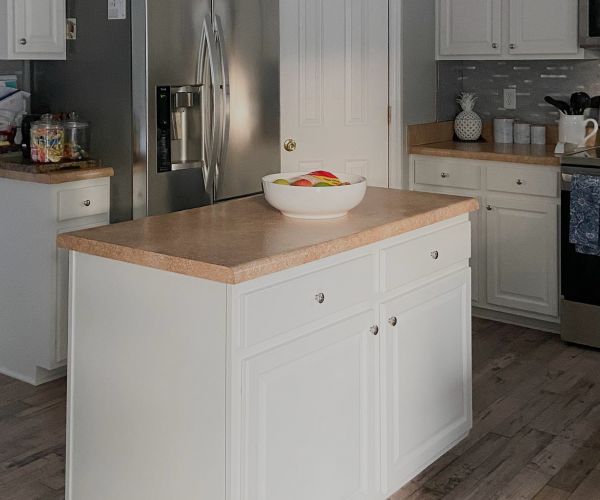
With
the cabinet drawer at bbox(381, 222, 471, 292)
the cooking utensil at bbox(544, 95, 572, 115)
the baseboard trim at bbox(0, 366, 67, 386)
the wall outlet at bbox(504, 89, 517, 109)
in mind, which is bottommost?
the baseboard trim at bbox(0, 366, 67, 386)

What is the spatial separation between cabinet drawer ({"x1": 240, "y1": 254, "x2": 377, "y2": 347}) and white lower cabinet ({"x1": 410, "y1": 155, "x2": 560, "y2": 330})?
2.11 meters

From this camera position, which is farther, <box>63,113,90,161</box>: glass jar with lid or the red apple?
<box>63,113,90,161</box>: glass jar with lid

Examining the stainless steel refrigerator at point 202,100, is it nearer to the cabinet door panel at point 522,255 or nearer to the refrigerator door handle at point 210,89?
the refrigerator door handle at point 210,89

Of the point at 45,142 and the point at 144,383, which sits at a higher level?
the point at 45,142

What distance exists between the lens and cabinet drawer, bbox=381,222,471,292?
2576 mm

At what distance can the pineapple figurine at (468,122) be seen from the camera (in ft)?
16.6

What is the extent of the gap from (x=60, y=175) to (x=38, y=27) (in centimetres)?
68

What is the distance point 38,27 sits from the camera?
373cm

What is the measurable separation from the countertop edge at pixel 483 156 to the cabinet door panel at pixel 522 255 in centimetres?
20

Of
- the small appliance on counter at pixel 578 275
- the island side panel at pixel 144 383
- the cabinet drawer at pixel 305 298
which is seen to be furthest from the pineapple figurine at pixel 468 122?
the island side panel at pixel 144 383

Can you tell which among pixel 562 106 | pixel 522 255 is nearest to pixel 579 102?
pixel 562 106

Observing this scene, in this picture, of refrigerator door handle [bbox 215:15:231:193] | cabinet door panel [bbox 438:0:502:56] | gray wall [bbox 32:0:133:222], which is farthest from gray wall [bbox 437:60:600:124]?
gray wall [bbox 32:0:133:222]

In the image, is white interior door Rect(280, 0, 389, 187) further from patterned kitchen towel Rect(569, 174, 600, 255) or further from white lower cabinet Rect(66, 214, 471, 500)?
white lower cabinet Rect(66, 214, 471, 500)

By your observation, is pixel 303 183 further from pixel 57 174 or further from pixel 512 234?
pixel 512 234
